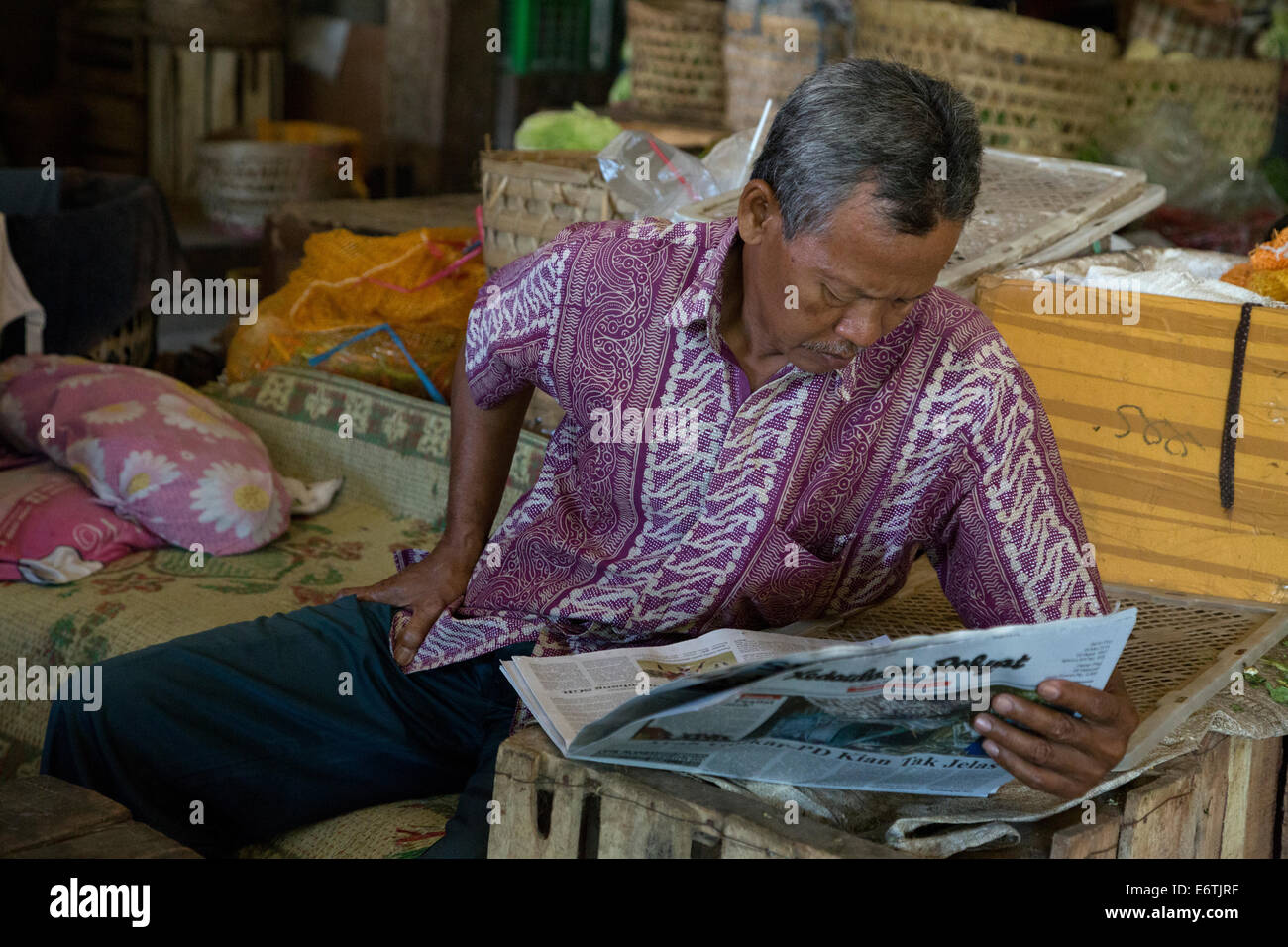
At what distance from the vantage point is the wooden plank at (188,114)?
18.8 feet

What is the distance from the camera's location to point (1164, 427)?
2.08m

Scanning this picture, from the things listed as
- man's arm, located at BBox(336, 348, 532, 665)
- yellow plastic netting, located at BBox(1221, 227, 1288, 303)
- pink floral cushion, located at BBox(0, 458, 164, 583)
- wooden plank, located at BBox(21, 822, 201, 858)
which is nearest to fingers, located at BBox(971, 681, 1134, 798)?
wooden plank, located at BBox(21, 822, 201, 858)

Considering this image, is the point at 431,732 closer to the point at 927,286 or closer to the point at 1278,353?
the point at 927,286

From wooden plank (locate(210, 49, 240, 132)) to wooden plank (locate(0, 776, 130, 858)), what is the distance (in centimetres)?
494

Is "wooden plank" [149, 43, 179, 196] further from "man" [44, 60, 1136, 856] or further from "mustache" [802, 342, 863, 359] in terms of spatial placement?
"mustache" [802, 342, 863, 359]

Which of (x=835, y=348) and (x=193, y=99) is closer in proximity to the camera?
(x=835, y=348)

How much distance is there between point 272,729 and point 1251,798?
133 centimetres

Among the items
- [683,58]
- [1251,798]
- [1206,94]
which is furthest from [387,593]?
[1206,94]

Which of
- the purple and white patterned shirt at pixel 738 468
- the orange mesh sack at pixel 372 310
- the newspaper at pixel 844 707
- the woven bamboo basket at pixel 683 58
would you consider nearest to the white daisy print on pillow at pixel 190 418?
the orange mesh sack at pixel 372 310

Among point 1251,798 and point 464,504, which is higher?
point 464,504

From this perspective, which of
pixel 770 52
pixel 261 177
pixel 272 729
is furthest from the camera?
pixel 261 177

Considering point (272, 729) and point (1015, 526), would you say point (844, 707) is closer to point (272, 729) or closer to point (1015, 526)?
point (1015, 526)

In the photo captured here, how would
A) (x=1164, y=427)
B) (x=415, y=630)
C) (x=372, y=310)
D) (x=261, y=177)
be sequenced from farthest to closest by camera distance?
(x=261, y=177) < (x=372, y=310) < (x=1164, y=427) < (x=415, y=630)

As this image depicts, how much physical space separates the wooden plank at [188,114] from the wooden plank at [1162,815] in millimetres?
5353
